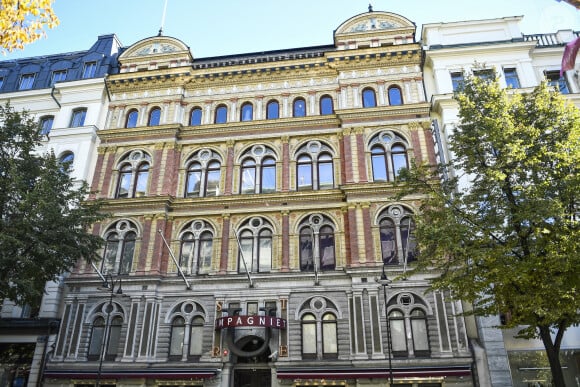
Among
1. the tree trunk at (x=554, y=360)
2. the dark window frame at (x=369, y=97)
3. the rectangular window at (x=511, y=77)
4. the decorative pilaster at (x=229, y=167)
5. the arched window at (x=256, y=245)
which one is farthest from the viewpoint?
the dark window frame at (x=369, y=97)

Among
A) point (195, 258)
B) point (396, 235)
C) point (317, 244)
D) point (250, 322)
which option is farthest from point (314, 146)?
point (250, 322)

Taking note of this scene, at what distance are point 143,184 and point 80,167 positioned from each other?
15.6 feet

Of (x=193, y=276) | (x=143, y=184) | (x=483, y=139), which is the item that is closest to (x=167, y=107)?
(x=143, y=184)

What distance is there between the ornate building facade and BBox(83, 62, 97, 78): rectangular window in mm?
2734

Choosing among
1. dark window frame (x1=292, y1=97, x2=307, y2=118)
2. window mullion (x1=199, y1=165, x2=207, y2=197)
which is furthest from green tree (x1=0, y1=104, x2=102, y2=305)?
dark window frame (x1=292, y1=97, x2=307, y2=118)

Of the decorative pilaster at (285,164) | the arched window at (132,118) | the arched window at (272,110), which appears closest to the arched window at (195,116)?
the arched window at (132,118)

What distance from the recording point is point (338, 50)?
28.8m

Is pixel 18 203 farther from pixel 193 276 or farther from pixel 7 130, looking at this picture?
pixel 193 276

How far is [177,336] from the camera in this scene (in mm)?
24203

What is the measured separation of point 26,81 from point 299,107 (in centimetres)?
2305

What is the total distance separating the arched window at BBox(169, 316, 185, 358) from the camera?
23.9m

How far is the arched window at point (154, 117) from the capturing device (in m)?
30.1

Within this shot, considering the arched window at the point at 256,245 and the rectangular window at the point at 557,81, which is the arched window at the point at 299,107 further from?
the rectangular window at the point at 557,81

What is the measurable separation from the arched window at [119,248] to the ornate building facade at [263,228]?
9 centimetres
